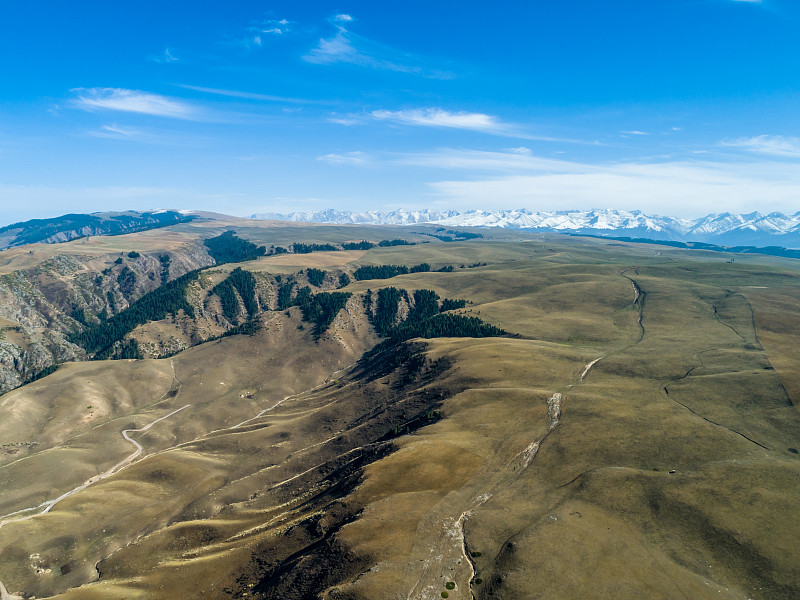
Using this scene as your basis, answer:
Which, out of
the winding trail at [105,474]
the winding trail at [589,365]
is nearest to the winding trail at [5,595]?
the winding trail at [105,474]

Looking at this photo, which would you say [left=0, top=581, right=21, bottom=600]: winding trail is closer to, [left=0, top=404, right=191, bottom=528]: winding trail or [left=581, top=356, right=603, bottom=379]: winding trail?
[left=0, top=404, right=191, bottom=528]: winding trail

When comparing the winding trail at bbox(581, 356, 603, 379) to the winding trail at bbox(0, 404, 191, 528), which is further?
the winding trail at bbox(581, 356, 603, 379)

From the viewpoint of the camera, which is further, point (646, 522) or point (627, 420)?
point (627, 420)

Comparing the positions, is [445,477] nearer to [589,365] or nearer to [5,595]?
[589,365]

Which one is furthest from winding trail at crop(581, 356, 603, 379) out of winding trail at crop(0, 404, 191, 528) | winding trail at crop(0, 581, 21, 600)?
winding trail at crop(0, 404, 191, 528)

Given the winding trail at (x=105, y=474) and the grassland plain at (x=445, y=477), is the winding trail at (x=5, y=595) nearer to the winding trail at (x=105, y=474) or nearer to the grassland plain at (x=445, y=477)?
the winding trail at (x=105, y=474)

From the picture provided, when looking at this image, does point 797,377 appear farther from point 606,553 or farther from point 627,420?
point 606,553

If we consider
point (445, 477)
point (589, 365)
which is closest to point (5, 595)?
point (445, 477)

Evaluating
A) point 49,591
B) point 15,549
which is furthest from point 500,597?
point 15,549
